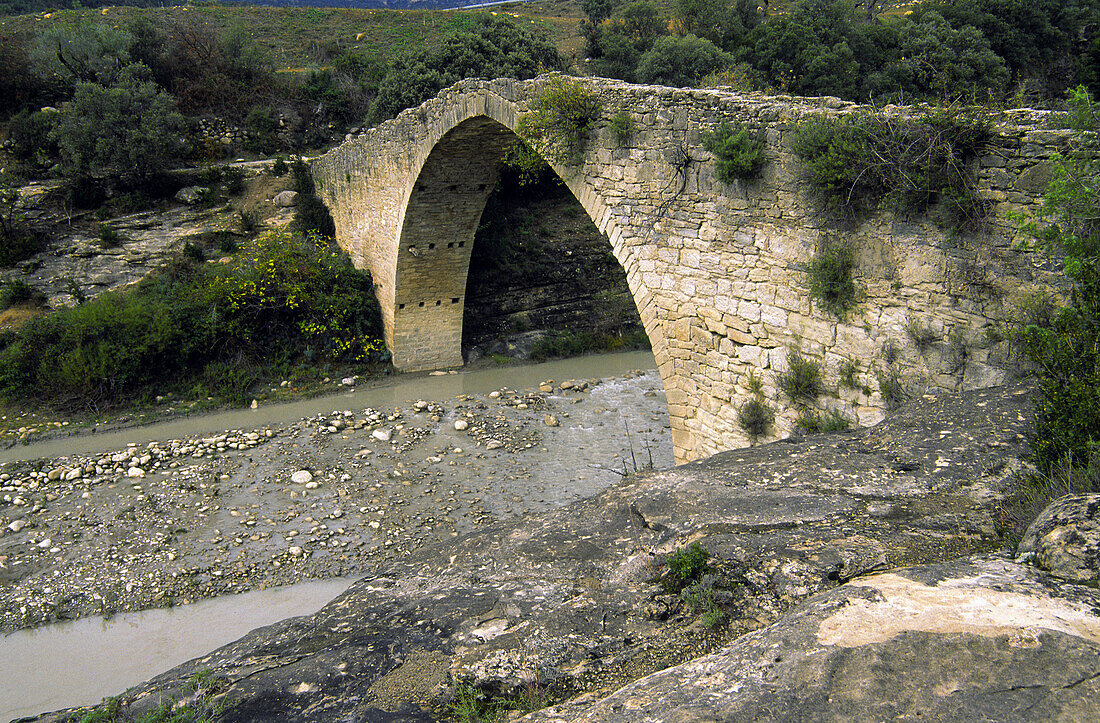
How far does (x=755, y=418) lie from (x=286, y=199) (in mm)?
14544

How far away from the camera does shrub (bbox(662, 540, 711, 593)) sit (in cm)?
301

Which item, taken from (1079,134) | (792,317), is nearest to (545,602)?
(792,317)

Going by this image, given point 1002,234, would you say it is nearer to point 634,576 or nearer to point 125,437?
point 634,576

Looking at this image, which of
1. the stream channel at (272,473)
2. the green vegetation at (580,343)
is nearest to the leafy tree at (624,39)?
the green vegetation at (580,343)

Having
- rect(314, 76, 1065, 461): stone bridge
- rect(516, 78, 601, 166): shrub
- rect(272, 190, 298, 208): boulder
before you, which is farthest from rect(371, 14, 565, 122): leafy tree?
rect(516, 78, 601, 166): shrub

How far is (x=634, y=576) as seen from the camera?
10.7 ft

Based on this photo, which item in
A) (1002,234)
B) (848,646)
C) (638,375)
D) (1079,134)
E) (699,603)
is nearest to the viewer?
(848,646)

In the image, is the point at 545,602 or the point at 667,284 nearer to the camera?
the point at 545,602

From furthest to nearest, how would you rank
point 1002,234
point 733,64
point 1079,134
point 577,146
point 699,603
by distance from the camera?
1. point 733,64
2. point 577,146
3. point 1002,234
4. point 1079,134
5. point 699,603

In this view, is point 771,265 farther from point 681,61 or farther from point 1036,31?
point 1036,31

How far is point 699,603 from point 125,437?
1141cm

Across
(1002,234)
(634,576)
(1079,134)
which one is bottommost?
(634,576)

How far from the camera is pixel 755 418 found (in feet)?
18.5

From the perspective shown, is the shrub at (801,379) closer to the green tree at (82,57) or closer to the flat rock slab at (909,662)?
the flat rock slab at (909,662)
